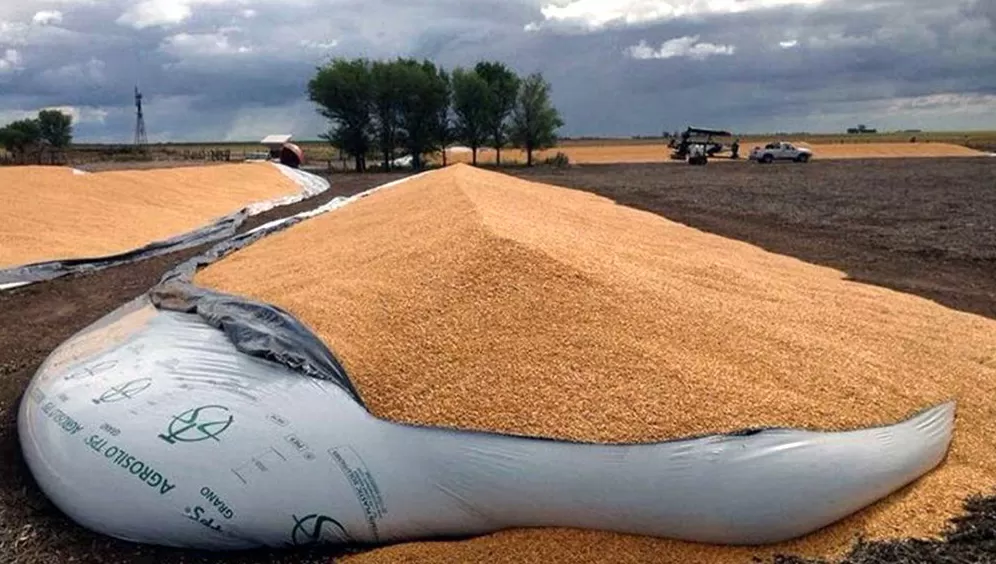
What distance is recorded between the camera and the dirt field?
289 cm

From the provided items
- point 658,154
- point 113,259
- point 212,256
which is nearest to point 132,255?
point 113,259

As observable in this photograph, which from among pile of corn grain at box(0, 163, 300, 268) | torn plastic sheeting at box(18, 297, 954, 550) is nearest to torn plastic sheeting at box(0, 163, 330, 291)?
pile of corn grain at box(0, 163, 300, 268)

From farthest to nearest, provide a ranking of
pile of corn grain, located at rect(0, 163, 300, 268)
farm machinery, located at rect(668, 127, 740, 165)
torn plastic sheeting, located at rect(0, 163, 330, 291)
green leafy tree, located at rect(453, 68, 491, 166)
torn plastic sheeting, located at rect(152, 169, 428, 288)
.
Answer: green leafy tree, located at rect(453, 68, 491, 166)
farm machinery, located at rect(668, 127, 740, 165)
pile of corn grain, located at rect(0, 163, 300, 268)
torn plastic sheeting, located at rect(0, 163, 330, 291)
torn plastic sheeting, located at rect(152, 169, 428, 288)

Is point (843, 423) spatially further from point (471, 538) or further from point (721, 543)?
point (471, 538)

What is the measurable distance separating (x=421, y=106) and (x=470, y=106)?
2.26 meters

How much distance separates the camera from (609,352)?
10.4 ft

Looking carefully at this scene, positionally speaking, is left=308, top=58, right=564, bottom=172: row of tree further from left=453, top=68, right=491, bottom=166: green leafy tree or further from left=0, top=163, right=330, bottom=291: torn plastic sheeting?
left=0, top=163, right=330, bottom=291: torn plastic sheeting

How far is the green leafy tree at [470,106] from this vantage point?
1363 inches

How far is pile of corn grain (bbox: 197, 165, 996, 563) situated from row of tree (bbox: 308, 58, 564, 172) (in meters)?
29.0

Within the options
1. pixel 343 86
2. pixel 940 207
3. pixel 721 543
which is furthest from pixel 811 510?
pixel 343 86

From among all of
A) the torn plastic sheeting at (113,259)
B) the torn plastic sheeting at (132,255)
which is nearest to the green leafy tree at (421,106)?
the torn plastic sheeting at (132,255)

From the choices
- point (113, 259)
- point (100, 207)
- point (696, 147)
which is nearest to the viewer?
point (113, 259)

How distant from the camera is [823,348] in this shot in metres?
3.61

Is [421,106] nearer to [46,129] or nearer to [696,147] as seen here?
[696,147]
